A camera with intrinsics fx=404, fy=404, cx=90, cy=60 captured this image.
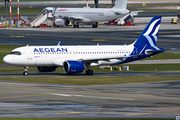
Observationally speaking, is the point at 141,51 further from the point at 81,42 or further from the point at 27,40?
the point at 27,40

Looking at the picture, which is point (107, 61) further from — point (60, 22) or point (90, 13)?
point (60, 22)

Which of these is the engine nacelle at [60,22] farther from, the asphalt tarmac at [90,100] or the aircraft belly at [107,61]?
the asphalt tarmac at [90,100]

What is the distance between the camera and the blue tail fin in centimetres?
6256

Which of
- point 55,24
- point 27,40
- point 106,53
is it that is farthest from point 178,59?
point 55,24

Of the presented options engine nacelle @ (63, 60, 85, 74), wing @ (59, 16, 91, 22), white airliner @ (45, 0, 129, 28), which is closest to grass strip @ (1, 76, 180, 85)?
engine nacelle @ (63, 60, 85, 74)

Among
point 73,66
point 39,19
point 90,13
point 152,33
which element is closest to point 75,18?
point 90,13

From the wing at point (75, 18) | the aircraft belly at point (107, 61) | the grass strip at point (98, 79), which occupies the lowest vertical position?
the grass strip at point (98, 79)

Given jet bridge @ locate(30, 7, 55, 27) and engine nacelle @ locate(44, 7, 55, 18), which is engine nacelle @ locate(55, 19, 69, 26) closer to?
jet bridge @ locate(30, 7, 55, 27)

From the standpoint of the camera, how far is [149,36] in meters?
63.4

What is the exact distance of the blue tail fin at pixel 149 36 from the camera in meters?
62.6

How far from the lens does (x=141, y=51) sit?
2416 inches

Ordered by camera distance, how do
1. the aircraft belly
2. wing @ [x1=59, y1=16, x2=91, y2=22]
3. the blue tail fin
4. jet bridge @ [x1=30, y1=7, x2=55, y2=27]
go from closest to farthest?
1. the aircraft belly
2. the blue tail fin
3. wing @ [x1=59, y1=16, x2=91, y2=22]
4. jet bridge @ [x1=30, y1=7, x2=55, y2=27]

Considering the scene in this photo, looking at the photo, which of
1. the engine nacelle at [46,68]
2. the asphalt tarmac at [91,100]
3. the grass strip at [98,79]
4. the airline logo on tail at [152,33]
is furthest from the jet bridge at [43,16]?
the asphalt tarmac at [91,100]

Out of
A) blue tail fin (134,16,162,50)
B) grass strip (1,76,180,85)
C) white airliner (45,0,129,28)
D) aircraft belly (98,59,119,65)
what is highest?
white airliner (45,0,129,28)
